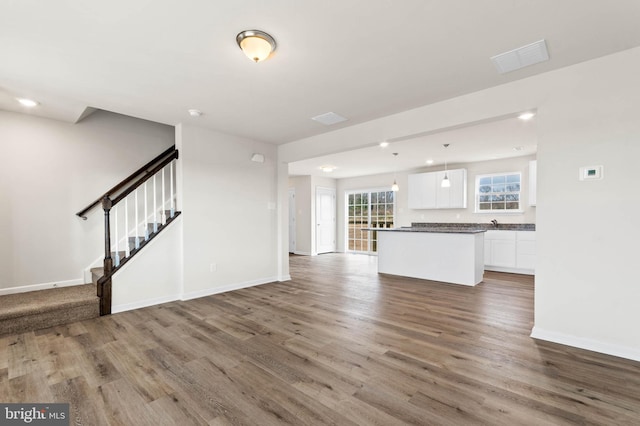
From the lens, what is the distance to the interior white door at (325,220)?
9414mm

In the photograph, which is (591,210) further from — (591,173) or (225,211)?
(225,211)

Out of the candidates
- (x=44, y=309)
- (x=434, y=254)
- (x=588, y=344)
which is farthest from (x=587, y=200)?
(x=44, y=309)

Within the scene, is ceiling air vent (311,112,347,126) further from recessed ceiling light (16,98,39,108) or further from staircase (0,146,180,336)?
recessed ceiling light (16,98,39,108)

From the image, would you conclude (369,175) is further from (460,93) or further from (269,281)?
(460,93)

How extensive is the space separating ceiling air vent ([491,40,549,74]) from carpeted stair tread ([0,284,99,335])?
194 inches

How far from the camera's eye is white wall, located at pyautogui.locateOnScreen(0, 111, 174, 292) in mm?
3773

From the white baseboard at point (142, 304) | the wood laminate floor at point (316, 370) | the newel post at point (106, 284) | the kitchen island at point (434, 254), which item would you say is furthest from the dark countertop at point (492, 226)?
the newel post at point (106, 284)

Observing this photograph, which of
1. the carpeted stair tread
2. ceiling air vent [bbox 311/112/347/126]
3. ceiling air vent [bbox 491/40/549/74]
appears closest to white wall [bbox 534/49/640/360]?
ceiling air vent [bbox 491/40/549/74]

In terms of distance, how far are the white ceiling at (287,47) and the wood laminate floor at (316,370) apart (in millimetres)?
2522

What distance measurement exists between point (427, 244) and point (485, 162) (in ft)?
10.0

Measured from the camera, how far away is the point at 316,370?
7.48ft

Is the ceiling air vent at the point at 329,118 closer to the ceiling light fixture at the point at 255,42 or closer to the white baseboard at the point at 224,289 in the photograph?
the ceiling light fixture at the point at 255,42

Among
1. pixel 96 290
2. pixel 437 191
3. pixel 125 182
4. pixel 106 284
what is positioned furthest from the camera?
pixel 437 191

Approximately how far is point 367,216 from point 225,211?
5.67 meters
